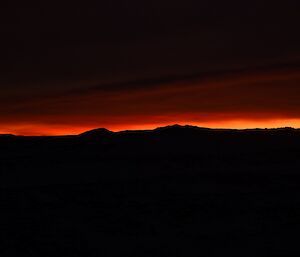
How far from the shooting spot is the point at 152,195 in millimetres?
11484

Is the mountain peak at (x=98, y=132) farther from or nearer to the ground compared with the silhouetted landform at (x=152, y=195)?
farther from the ground

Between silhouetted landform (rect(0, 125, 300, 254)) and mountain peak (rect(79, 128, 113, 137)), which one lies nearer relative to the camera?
silhouetted landform (rect(0, 125, 300, 254))

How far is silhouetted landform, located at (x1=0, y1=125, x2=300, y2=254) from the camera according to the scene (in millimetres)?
8844

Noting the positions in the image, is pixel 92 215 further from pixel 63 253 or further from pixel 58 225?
pixel 63 253

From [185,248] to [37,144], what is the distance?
10.0 meters

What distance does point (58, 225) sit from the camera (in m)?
9.67

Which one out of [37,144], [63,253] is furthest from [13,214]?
[37,144]

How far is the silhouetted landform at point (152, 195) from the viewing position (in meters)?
8.84

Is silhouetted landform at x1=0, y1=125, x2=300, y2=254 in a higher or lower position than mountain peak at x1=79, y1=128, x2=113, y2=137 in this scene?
lower

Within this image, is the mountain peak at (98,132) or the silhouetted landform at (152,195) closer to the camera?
the silhouetted landform at (152,195)

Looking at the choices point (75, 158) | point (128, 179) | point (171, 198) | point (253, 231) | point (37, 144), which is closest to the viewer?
point (253, 231)

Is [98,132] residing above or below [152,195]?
above

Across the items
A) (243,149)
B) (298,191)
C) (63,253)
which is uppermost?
(243,149)

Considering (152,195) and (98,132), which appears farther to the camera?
(98,132)
